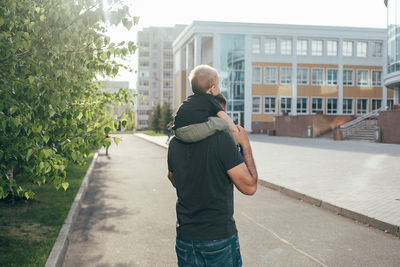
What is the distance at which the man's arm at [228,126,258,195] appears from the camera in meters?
2.29

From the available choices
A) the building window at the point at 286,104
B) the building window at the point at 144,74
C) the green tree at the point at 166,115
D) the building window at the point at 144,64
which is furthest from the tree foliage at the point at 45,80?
the building window at the point at 144,64

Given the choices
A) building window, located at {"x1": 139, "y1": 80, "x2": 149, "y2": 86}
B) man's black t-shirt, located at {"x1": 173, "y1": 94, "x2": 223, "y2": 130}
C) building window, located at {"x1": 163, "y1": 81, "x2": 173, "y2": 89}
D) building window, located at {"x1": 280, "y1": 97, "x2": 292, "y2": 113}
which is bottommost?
man's black t-shirt, located at {"x1": 173, "y1": 94, "x2": 223, "y2": 130}

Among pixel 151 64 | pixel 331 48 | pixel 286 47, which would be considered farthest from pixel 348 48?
pixel 151 64

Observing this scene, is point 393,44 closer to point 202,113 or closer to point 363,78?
point 363,78

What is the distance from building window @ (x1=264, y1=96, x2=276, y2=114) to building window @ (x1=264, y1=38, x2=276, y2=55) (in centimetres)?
681

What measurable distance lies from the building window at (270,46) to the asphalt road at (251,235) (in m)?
52.7

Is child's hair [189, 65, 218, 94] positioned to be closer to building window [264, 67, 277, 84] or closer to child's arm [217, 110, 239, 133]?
child's arm [217, 110, 239, 133]

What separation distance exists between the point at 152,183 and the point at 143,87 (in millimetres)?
106635

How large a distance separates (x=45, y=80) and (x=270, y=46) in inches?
2293

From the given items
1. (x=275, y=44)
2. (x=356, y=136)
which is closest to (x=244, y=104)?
(x=275, y=44)

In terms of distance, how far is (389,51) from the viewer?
37781 mm

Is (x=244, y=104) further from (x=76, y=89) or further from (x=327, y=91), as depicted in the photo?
(x=76, y=89)

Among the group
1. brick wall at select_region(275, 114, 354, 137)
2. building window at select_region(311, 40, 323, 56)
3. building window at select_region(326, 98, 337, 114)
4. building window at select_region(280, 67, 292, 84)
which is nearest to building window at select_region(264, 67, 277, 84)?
building window at select_region(280, 67, 292, 84)

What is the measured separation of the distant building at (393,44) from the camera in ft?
118
